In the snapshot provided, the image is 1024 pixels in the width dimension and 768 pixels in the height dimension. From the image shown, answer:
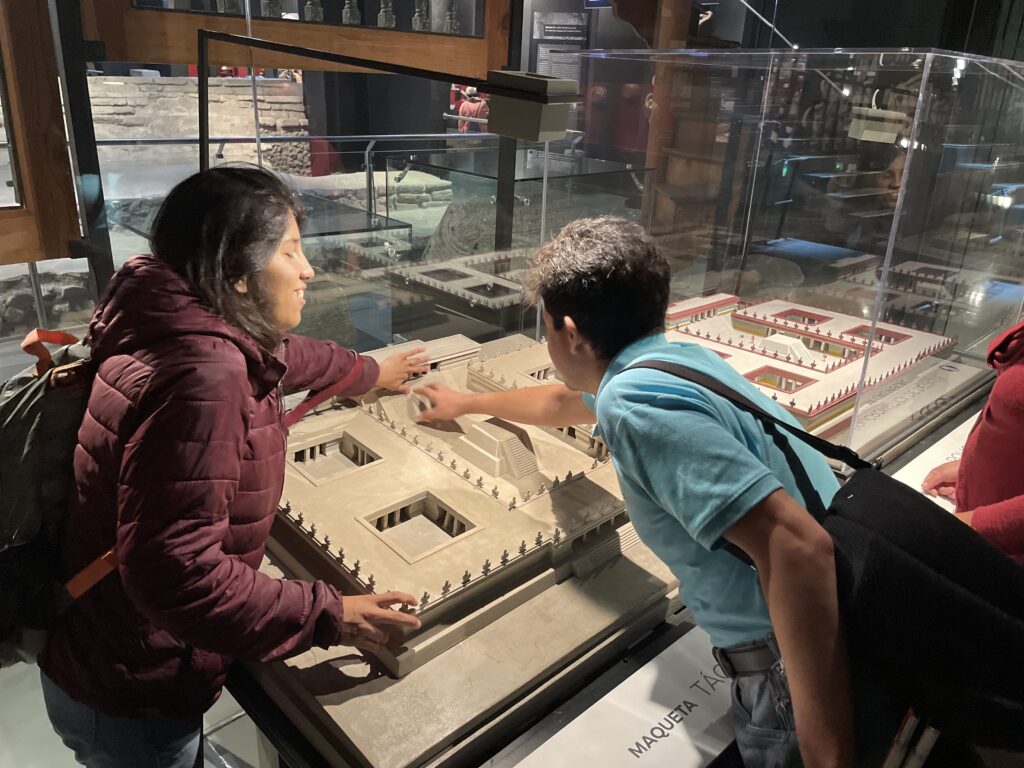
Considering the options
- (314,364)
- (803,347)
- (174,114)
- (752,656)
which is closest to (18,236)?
(174,114)

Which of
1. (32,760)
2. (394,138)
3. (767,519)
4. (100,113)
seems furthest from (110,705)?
(394,138)

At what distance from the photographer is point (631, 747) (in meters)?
1.67

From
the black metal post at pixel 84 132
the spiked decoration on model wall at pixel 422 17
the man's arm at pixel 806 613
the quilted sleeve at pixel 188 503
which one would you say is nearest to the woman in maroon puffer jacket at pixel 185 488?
the quilted sleeve at pixel 188 503

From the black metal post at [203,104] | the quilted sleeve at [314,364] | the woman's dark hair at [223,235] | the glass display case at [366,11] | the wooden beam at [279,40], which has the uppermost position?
the glass display case at [366,11]

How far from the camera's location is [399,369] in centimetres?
275

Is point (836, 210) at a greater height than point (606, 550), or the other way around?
point (836, 210)

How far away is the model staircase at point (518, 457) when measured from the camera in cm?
239

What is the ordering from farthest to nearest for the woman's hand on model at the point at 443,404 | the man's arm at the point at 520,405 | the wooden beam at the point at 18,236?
1. the wooden beam at the point at 18,236
2. the woman's hand on model at the point at 443,404
3. the man's arm at the point at 520,405

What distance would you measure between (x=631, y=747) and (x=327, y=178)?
3.14m

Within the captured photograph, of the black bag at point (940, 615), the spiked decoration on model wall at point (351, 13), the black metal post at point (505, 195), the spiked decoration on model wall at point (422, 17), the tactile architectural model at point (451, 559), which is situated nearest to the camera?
the black bag at point (940, 615)

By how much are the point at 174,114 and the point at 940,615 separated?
3298 millimetres

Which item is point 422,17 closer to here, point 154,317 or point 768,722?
point 154,317

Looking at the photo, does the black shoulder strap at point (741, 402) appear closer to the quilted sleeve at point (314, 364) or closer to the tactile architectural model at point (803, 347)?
the quilted sleeve at point (314, 364)

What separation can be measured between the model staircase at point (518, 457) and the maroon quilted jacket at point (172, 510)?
3.18 feet
